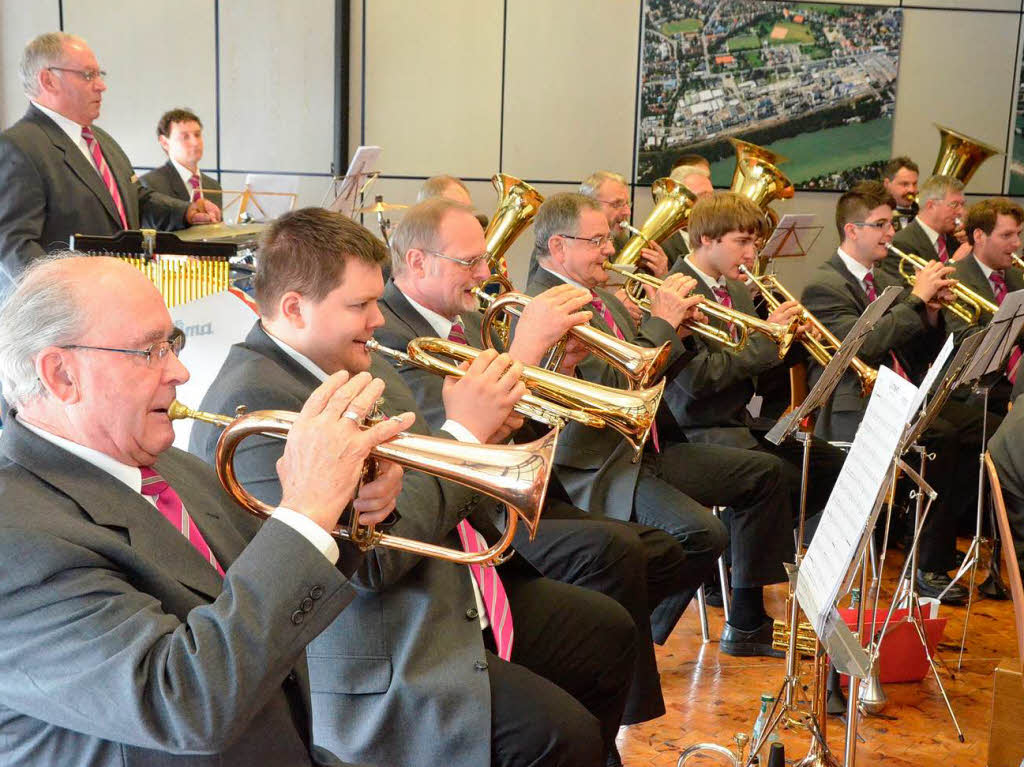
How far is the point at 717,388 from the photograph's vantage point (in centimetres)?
465

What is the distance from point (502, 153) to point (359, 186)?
263 centimetres

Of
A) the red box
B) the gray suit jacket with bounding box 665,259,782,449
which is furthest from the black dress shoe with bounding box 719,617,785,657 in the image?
the gray suit jacket with bounding box 665,259,782,449

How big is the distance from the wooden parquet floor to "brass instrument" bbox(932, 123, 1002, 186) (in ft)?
15.7

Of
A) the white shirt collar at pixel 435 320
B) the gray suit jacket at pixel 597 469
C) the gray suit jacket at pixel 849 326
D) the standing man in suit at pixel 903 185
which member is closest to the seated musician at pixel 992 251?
the gray suit jacket at pixel 849 326

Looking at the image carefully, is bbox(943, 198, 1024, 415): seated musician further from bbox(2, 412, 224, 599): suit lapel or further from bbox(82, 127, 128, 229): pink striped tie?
bbox(2, 412, 224, 599): suit lapel

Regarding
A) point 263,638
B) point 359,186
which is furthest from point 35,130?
point 263,638

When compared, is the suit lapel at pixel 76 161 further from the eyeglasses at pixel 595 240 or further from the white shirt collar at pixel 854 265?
the white shirt collar at pixel 854 265

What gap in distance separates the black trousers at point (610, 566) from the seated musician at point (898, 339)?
2156mm

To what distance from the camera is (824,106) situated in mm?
9148

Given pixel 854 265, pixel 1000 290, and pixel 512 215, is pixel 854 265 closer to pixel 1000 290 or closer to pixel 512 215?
pixel 1000 290

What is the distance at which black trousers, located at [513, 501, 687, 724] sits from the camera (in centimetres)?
340

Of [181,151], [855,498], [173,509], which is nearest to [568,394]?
[855,498]

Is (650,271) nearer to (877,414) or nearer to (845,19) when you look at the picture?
(877,414)

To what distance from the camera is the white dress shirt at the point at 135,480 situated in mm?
1647
